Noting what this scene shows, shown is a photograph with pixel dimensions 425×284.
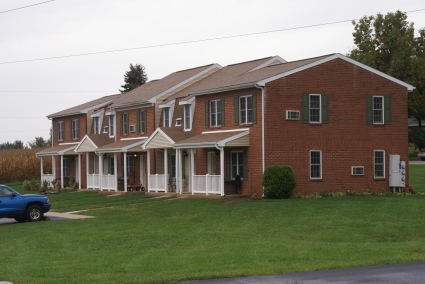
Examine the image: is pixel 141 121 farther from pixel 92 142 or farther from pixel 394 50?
pixel 394 50

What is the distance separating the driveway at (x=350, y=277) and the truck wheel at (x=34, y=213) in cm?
1953

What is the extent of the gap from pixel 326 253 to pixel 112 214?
57.3ft

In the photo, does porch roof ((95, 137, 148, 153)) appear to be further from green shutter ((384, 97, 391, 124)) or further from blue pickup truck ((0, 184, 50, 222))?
green shutter ((384, 97, 391, 124))

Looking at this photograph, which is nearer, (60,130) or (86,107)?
(86,107)

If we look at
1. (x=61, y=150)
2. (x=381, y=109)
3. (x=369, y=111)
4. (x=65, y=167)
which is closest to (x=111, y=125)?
(x=61, y=150)

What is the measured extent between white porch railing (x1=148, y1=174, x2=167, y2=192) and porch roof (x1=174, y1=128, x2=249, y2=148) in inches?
144

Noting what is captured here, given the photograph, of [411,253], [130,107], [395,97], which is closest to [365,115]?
[395,97]

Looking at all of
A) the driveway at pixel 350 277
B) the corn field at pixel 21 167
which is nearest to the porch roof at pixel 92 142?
the corn field at pixel 21 167

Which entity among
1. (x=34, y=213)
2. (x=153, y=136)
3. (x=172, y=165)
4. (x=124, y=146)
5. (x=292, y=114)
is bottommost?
(x=34, y=213)

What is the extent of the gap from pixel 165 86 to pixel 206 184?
12287 millimetres

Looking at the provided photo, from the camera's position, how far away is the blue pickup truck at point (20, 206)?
109 feet

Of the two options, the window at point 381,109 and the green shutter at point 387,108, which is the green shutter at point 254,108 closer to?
the window at point 381,109

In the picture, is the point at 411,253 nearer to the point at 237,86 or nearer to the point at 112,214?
the point at 112,214

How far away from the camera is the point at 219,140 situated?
40.0 metres
